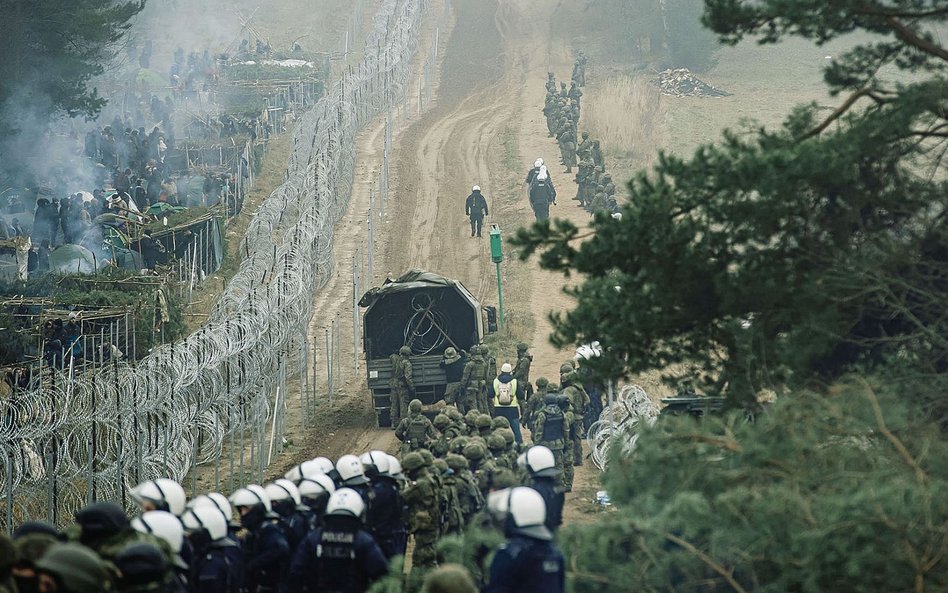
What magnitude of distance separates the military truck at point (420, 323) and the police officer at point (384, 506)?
10923 millimetres

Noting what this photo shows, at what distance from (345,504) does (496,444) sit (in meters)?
5.62

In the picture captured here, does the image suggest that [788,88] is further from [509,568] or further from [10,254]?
[509,568]

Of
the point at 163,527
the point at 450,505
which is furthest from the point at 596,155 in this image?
the point at 163,527

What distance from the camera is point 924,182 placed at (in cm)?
1112

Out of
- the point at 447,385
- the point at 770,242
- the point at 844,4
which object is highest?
Result: the point at 844,4

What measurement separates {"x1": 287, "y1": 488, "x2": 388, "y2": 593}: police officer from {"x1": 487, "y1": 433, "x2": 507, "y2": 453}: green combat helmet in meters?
5.46

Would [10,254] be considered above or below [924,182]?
below

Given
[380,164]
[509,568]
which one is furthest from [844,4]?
[380,164]

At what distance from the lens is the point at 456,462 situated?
43.2 feet

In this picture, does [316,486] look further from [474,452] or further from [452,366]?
[452,366]

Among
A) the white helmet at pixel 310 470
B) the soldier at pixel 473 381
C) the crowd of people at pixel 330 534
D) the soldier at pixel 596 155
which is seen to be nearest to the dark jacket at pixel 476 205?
the soldier at pixel 596 155

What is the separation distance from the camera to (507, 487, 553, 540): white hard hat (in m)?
7.58

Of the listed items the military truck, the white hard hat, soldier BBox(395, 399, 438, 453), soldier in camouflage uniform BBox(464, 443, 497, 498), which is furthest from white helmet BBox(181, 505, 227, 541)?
the military truck

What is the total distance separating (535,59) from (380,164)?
17630mm
